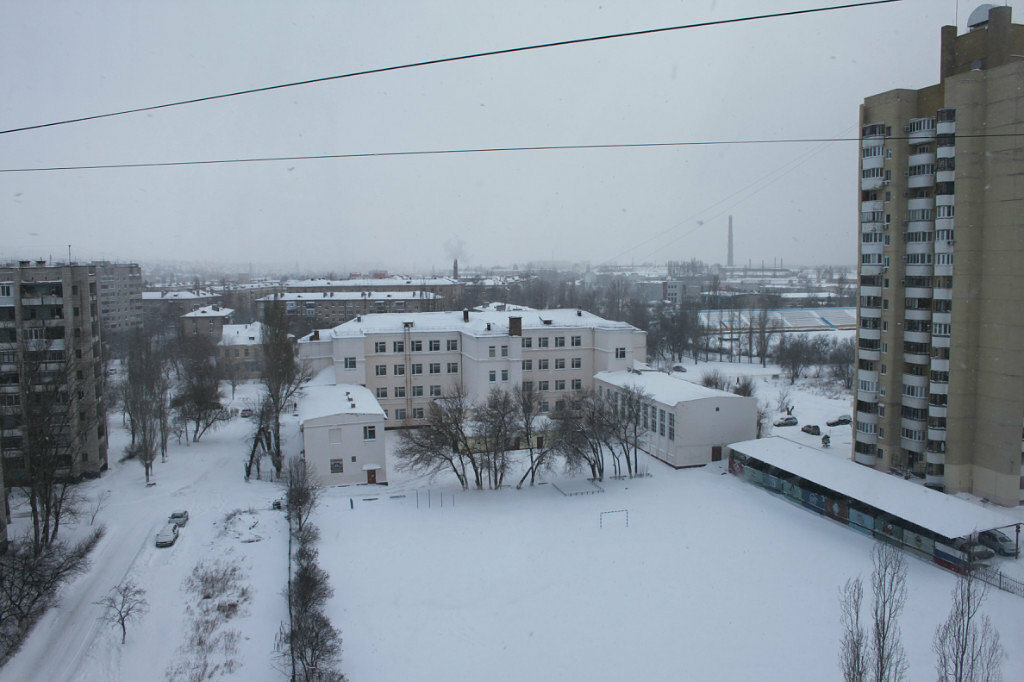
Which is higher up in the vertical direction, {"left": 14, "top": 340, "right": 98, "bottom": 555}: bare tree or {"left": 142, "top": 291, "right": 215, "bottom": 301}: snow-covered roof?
{"left": 142, "top": 291, "right": 215, "bottom": 301}: snow-covered roof

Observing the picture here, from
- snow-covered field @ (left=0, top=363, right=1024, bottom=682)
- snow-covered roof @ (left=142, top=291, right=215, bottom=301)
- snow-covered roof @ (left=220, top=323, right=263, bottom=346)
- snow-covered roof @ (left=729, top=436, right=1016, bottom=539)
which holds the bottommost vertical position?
snow-covered field @ (left=0, top=363, right=1024, bottom=682)

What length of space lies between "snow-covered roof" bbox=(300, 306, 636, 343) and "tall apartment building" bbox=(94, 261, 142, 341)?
1356 inches

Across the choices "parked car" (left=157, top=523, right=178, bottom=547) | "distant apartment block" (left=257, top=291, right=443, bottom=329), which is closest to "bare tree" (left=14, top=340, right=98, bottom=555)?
"parked car" (left=157, top=523, right=178, bottom=547)

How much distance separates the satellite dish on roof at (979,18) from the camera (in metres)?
14.2

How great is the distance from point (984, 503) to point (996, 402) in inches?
89.6

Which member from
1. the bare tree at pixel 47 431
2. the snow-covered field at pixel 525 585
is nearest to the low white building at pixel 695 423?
the snow-covered field at pixel 525 585

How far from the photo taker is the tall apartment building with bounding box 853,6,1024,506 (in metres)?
13.8

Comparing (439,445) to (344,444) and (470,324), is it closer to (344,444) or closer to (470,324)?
(344,444)

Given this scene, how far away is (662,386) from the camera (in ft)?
66.7

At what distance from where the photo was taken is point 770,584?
10945 mm

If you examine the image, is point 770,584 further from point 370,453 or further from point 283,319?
point 283,319

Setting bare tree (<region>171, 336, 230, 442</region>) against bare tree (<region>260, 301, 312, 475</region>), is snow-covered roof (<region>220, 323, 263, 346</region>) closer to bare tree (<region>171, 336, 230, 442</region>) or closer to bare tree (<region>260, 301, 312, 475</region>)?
bare tree (<region>171, 336, 230, 442</region>)

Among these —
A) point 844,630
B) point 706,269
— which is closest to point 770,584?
point 844,630

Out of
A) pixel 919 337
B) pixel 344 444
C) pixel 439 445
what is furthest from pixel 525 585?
pixel 919 337
